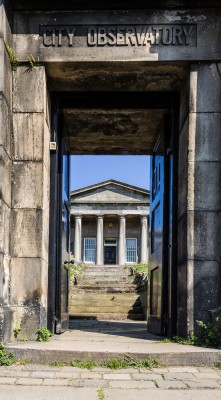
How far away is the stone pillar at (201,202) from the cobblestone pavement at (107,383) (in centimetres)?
115

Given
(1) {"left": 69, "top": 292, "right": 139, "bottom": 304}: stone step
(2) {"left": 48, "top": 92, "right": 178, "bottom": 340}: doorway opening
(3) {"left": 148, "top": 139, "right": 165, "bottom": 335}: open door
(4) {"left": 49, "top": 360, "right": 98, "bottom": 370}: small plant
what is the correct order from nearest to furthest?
(4) {"left": 49, "top": 360, "right": 98, "bottom": 370}: small plant < (2) {"left": 48, "top": 92, "right": 178, "bottom": 340}: doorway opening < (3) {"left": 148, "top": 139, "right": 165, "bottom": 335}: open door < (1) {"left": 69, "top": 292, "right": 139, "bottom": 304}: stone step

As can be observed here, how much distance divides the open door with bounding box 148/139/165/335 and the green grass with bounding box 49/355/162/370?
215 centimetres

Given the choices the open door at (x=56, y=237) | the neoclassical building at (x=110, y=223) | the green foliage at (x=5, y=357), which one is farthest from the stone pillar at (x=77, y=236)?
the green foliage at (x=5, y=357)

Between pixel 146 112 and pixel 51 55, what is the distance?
215cm

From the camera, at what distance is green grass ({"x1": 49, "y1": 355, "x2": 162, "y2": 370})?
5086 mm

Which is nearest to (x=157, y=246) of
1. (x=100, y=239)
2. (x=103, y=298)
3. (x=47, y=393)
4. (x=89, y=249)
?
(x=47, y=393)

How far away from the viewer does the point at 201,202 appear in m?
6.31

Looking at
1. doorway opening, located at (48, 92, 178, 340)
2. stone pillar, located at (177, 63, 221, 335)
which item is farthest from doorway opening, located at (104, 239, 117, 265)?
stone pillar, located at (177, 63, 221, 335)

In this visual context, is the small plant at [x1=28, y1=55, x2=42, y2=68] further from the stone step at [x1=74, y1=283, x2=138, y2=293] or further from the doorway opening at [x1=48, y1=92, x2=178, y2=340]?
the stone step at [x1=74, y1=283, x2=138, y2=293]

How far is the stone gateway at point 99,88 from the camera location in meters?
6.18

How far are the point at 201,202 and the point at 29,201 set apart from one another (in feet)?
7.02

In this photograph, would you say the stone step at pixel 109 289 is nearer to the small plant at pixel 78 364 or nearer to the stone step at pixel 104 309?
the stone step at pixel 104 309

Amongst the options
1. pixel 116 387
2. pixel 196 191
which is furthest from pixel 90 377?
pixel 196 191

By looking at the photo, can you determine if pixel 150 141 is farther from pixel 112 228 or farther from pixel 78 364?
pixel 112 228
